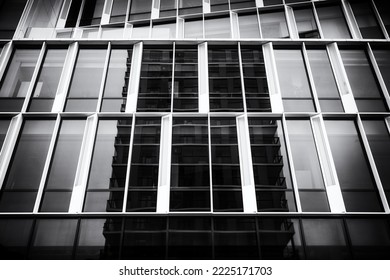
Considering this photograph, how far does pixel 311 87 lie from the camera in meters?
12.6

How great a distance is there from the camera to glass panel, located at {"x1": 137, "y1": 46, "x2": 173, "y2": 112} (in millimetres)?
12405

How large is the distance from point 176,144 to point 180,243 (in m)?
3.59

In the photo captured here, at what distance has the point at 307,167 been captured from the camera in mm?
10945

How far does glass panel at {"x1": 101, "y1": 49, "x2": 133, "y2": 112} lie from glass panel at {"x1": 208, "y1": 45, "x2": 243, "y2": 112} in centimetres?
356

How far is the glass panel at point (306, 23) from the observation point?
1395 cm

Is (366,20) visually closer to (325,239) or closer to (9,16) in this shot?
(325,239)

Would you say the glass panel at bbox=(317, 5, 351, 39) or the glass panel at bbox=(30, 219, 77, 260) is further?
the glass panel at bbox=(317, 5, 351, 39)

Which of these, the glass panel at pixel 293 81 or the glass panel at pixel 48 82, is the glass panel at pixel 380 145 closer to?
the glass panel at pixel 293 81

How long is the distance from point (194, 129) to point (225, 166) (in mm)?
1956

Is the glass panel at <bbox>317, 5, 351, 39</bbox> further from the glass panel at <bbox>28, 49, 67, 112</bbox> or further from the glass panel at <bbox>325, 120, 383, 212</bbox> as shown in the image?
the glass panel at <bbox>28, 49, 67, 112</bbox>

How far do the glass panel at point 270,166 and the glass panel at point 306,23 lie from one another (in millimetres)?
4877

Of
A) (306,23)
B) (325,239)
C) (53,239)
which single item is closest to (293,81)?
(306,23)

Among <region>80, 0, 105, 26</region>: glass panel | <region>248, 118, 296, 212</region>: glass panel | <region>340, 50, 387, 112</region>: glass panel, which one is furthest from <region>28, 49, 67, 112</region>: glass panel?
<region>340, 50, 387, 112</region>: glass panel

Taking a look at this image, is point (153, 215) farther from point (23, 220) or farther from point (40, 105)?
point (40, 105)
